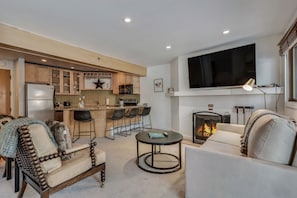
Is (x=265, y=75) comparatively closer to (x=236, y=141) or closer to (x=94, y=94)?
(x=236, y=141)

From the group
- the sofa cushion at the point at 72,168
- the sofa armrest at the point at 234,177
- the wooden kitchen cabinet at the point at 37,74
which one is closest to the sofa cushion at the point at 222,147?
the sofa armrest at the point at 234,177

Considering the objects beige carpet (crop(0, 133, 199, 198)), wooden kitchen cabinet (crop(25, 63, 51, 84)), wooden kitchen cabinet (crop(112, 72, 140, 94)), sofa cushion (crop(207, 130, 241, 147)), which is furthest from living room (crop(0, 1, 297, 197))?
beige carpet (crop(0, 133, 199, 198))

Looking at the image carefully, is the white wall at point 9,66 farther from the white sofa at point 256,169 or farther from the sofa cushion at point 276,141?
the sofa cushion at point 276,141

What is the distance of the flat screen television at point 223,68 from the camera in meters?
3.41

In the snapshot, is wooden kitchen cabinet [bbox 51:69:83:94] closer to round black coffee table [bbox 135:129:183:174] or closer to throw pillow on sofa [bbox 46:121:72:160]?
round black coffee table [bbox 135:129:183:174]

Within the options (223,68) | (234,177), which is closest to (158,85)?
(223,68)

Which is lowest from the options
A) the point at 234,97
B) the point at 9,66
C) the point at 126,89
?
the point at 234,97

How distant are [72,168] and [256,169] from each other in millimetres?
1818

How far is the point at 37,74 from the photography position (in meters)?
4.82

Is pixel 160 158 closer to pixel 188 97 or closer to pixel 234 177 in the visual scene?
pixel 234 177

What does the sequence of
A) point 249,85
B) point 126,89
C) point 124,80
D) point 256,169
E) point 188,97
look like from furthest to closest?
point 124,80 → point 126,89 → point 188,97 → point 249,85 → point 256,169

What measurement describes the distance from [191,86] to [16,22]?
3.98 meters

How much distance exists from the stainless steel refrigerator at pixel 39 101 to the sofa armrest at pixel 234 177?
A: 15.2ft

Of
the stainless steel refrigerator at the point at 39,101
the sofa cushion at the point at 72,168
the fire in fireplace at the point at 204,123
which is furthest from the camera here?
the stainless steel refrigerator at the point at 39,101
